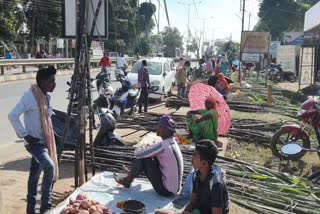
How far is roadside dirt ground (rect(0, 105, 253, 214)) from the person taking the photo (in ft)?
17.0

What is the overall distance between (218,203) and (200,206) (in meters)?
0.35

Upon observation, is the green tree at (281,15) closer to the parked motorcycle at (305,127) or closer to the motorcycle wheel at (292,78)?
the motorcycle wheel at (292,78)

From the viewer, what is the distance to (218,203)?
356 cm

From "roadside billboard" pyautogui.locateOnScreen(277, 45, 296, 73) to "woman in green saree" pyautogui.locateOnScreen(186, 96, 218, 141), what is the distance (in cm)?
2040

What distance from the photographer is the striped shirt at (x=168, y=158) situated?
500 cm

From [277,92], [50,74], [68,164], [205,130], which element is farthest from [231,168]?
[277,92]

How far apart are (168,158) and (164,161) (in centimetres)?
7

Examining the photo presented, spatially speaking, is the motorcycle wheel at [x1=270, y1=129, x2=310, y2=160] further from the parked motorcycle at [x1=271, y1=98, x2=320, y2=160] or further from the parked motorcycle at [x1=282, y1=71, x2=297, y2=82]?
the parked motorcycle at [x1=282, y1=71, x2=297, y2=82]

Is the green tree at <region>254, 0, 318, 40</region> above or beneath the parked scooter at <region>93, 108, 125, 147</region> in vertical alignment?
above

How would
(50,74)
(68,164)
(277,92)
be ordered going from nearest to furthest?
(50,74), (68,164), (277,92)

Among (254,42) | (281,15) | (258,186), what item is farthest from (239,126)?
(281,15)

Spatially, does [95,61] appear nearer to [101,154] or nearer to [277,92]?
[277,92]

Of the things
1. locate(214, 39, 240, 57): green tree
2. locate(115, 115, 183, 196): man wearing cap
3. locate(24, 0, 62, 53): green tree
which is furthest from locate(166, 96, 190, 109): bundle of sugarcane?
locate(214, 39, 240, 57): green tree

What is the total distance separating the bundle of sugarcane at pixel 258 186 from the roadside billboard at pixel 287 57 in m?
21.8
